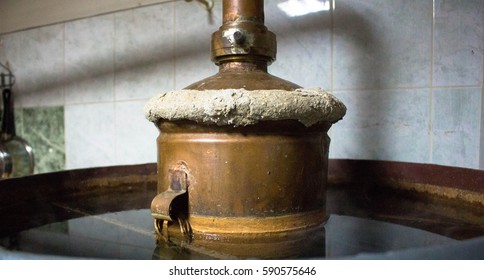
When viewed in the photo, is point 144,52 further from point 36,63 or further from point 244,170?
point 244,170

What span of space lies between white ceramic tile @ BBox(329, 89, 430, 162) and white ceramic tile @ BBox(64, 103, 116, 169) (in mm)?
696

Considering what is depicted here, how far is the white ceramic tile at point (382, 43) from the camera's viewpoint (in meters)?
0.82

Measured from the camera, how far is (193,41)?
3.48 ft

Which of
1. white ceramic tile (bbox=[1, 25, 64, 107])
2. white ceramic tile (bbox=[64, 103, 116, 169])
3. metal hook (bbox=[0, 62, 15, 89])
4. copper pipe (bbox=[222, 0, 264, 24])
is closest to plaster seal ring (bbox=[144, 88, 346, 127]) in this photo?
copper pipe (bbox=[222, 0, 264, 24])

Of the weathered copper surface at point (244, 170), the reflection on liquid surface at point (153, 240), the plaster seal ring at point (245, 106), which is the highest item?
the plaster seal ring at point (245, 106)

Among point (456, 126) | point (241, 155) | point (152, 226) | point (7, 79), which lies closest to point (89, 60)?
point (7, 79)

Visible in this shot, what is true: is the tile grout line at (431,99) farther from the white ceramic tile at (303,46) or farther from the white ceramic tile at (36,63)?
the white ceramic tile at (36,63)

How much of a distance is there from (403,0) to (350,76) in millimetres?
190

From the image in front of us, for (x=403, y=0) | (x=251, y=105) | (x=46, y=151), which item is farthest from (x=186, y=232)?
(x=46, y=151)

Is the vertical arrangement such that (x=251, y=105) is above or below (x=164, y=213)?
above

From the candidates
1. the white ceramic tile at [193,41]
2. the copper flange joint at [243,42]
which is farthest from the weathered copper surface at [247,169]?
the white ceramic tile at [193,41]

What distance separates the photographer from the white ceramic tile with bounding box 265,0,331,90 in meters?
0.91

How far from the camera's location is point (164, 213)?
19.2 inches
